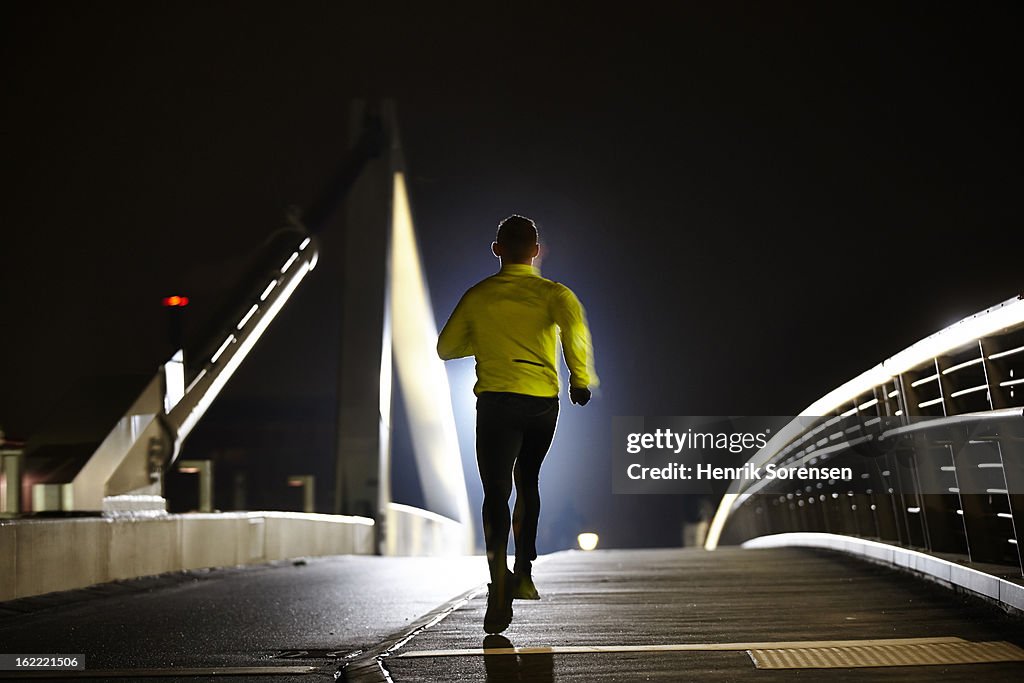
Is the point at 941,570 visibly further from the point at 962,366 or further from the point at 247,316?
the point at 247,316

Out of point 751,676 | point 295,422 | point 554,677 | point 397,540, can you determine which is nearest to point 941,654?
point 751,676

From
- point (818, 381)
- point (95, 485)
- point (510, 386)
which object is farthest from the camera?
point (818, 381)

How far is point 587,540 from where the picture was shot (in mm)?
41281

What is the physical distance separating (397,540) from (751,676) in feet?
69.0

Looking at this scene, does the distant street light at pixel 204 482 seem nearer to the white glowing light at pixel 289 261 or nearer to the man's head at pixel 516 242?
the man's head at pixel 516 242

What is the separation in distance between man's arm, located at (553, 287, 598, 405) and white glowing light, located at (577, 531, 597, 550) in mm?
36240

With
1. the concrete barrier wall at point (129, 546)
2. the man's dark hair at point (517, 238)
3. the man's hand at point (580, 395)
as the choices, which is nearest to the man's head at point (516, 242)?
the man's dark hair at point (517, 238)

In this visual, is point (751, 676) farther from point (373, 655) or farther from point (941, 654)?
point (373, 655)

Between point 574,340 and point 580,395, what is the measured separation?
22 cm

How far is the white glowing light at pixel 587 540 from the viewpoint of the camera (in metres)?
41.1

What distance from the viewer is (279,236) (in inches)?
860

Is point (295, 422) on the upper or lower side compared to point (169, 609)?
upper

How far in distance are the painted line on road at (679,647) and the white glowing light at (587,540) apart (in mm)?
36629

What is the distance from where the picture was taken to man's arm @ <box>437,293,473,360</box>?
5227 millimetres
